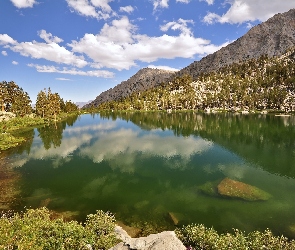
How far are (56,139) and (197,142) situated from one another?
52422 mm

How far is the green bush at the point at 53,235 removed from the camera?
15289 mm

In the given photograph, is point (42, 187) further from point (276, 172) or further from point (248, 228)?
point (276, 172)

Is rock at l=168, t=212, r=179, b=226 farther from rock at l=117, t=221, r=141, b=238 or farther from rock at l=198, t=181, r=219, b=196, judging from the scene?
rock at l=198, t=181, r=219, b=196

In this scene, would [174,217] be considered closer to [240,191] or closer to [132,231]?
[132,231]

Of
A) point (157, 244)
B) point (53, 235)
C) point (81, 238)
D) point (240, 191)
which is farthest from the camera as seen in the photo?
point (240, 191)

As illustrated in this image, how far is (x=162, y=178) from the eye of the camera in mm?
41906

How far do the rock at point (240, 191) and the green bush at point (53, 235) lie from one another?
2083 cm

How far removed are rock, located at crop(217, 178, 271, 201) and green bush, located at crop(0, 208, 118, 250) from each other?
2083 centimetres

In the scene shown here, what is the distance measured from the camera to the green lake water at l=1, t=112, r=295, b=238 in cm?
2855

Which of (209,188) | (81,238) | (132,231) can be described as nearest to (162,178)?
(209,188)

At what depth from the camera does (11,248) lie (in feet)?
47.3

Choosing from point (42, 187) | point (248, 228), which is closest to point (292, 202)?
point (248, 228)

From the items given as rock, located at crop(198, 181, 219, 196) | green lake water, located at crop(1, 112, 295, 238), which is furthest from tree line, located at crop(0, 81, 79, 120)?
rock, located at crop(198, 181, 219, 196)

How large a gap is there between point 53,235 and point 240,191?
91.7ft
